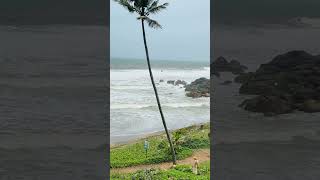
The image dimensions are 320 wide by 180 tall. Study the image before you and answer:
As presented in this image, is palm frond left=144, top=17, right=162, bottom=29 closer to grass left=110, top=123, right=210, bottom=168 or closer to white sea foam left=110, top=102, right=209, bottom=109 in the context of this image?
grass left=110, top=123, right=210, bottom=168

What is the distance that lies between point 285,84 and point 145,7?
1.92 meters

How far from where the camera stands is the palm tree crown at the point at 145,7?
473 cm

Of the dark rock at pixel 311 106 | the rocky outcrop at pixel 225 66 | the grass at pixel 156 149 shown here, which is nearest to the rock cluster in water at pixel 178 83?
the grass at pixel 156 149

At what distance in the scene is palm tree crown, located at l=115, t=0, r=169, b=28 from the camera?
4730 mm

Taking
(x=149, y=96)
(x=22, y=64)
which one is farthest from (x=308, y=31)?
(x=149, y=96)

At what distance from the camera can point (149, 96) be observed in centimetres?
1092

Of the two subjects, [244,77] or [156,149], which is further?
[156,149]

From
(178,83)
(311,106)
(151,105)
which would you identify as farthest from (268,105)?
(178,83)

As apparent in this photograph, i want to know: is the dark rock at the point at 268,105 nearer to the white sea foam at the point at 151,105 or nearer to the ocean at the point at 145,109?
the ocean at the point at 145,109

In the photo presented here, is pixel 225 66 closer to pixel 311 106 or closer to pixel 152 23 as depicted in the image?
pixel 311 106

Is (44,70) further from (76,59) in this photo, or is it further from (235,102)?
(235,102)

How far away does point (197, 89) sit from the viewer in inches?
488

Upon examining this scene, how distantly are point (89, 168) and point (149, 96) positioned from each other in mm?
7804

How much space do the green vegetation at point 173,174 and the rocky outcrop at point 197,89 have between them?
20.8 feet
